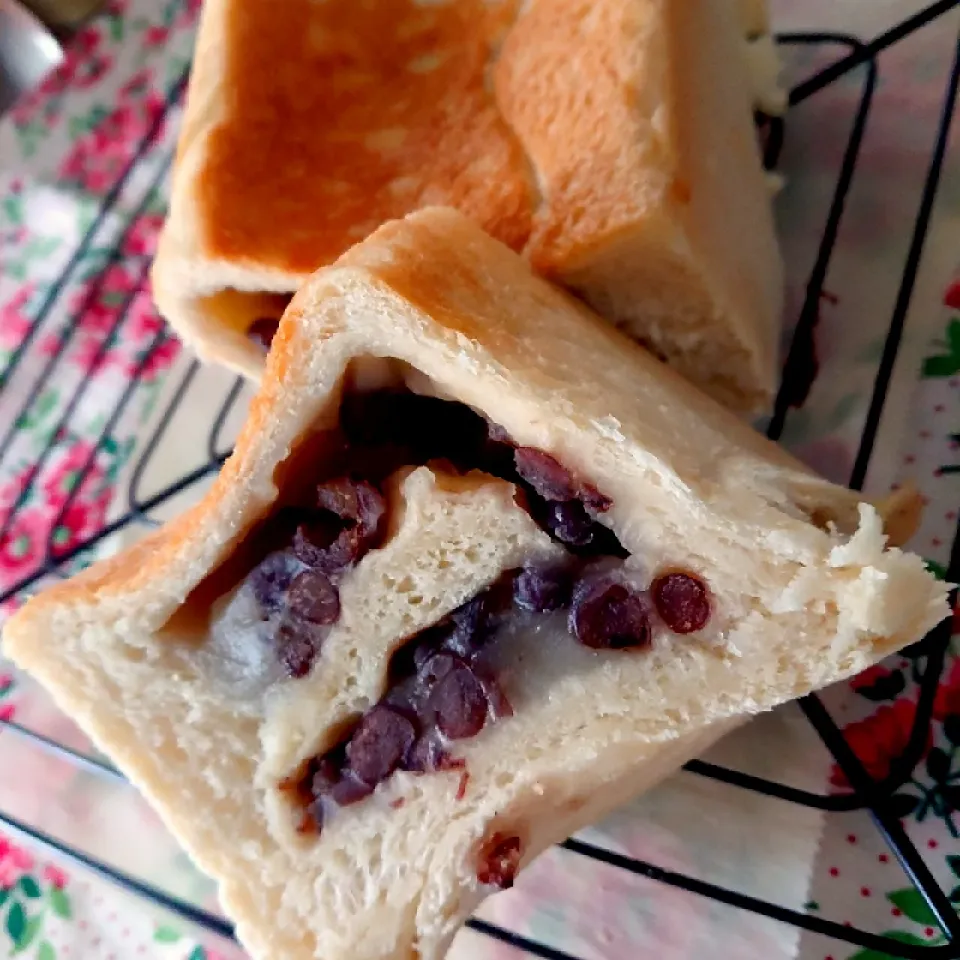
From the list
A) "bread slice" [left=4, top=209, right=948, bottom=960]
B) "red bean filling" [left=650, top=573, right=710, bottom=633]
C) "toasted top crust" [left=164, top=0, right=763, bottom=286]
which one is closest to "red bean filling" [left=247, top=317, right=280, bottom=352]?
"toasted top crust" [left=164, top=0, right=763, bottom=286]

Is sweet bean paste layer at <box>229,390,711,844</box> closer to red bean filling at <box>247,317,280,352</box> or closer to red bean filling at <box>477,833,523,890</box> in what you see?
red bean filling at <box>477,833,523,890</box>

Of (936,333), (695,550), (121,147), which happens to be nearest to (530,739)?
(695,550)

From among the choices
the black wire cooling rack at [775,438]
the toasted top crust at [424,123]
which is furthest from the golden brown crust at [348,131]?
the black wire cooling rack at [775,438]

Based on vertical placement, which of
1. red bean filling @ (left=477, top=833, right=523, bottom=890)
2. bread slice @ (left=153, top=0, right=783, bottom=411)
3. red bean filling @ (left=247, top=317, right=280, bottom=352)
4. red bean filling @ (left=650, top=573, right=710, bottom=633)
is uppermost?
bread slice @ (left=153, top=0, right=783, bottom=411)

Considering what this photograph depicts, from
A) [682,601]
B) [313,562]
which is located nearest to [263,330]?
[313,562]

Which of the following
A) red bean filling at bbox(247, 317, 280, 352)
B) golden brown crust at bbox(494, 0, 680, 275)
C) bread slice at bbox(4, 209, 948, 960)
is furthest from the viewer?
red bean filling at bbox(247, 317, 280, 352)

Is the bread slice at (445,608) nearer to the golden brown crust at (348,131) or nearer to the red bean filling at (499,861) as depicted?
the red bean filling at (499,861)

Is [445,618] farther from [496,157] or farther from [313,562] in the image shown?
[496,157]
